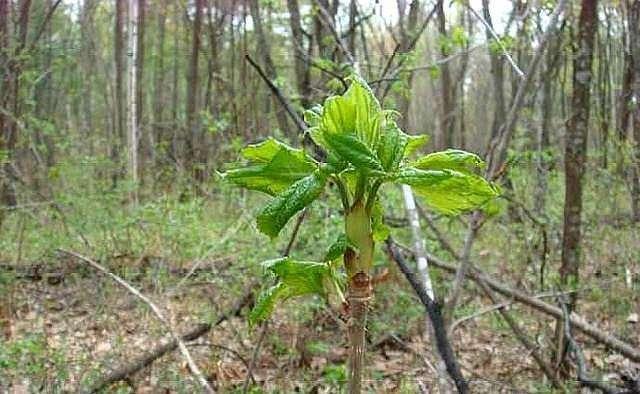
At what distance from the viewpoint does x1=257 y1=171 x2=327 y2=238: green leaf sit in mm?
814

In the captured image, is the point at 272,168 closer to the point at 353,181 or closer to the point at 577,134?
the point at 353,181

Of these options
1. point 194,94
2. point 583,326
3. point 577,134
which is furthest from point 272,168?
point 194,94

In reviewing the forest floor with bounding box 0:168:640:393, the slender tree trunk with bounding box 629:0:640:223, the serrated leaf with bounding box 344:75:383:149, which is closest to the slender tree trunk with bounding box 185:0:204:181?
the forest floor with bounding box 0:168:640:393

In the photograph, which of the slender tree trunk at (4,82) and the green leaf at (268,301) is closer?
the green leaf at (268,301)

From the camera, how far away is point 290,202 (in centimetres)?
83

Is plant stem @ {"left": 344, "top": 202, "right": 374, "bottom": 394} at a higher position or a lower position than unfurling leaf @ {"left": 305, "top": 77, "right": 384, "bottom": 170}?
lower

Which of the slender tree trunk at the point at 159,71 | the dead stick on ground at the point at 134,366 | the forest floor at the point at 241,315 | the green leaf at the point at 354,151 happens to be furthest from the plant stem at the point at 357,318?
the slender tree trunk at the point at 159,71

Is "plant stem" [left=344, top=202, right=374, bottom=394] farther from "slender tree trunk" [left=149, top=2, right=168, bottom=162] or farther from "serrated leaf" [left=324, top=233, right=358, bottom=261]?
"slender tree trunk" [left=149, top=2, right=168, bottom=162]

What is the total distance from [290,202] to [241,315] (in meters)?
3.84

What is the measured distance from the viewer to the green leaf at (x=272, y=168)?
0.85m

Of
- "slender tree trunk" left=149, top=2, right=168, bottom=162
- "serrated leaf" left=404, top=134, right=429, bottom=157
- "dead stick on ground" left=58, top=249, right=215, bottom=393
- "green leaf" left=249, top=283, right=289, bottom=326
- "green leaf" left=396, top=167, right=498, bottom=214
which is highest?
"slender tree trunk" left=149, top=2, right=168, bottom=162

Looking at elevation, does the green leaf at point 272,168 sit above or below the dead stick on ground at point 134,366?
above

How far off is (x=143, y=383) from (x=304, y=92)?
2.97 m

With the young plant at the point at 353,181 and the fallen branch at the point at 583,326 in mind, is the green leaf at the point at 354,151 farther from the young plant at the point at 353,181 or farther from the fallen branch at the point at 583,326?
the fallen branch at the point at 583,326
